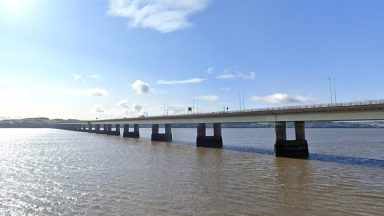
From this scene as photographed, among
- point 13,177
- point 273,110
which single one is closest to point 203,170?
point 13,177

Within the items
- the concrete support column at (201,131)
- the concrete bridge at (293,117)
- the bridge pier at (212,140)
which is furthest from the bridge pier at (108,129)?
the bridge pier at (212,140)

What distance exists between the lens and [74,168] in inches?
1614

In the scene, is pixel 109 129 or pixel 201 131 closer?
pixel 201 131

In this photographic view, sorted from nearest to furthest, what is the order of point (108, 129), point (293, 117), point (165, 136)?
point (293, 117) → point (165, 136) → point (108, 129)

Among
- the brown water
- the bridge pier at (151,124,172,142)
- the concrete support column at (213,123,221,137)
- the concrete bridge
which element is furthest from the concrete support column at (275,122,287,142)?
the bridge pier at (151,124,172,142)

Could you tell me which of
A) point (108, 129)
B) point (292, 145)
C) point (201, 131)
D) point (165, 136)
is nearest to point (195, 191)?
point (292, 145)

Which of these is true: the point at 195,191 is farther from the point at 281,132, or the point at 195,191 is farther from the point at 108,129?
the point at 108,129

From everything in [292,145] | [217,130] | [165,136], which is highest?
[217,130]

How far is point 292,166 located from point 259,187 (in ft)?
52.1

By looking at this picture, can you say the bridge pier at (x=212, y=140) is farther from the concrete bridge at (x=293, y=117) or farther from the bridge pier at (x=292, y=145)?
the bridge pier at (x=292, y=145)

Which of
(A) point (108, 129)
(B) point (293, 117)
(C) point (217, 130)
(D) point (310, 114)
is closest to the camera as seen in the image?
(D) point (310, 114)

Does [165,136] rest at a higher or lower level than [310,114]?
lower

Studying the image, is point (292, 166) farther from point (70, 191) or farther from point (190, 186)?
point (70, 191)

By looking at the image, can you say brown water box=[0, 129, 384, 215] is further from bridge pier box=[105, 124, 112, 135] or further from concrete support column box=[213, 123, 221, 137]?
bridge pier box=[105, 124, 112, 135]
